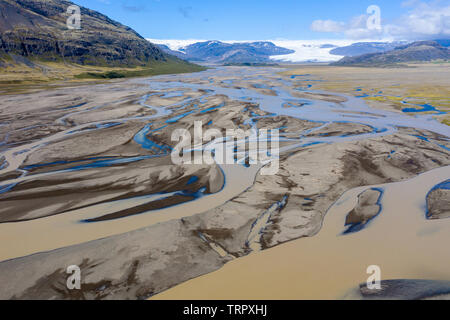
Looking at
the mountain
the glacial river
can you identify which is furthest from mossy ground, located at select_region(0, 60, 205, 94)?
the glacial river

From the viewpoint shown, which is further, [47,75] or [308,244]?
[47,75]

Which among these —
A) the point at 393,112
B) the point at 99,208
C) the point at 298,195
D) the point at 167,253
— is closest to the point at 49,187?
the point at 99,208

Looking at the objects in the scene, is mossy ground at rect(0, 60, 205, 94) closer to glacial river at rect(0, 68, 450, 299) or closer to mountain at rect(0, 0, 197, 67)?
mountain at rect(0, 0, 197, 67)

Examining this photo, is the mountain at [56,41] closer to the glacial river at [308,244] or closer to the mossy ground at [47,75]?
the mossy ground at [47,75]

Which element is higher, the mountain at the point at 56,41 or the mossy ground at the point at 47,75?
the mountain at the point at 56,41

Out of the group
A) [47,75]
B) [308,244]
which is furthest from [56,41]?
[308,244]

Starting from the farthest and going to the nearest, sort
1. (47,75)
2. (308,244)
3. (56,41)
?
(56,41) < (47,75) < (308,244)

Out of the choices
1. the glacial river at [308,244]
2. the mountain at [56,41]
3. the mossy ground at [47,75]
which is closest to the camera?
the glacial river at [308,244]

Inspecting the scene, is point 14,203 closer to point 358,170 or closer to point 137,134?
point 137,134

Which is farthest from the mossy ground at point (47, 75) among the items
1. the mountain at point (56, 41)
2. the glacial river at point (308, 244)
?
the glacial river at point (308, 244)

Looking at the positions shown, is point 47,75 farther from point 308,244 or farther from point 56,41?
point 308,244
